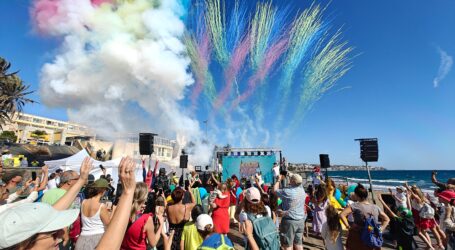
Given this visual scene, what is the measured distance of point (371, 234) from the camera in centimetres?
342

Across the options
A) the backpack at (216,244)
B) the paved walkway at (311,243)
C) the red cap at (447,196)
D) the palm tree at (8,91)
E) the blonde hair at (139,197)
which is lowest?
the paved walkway at (311,243)

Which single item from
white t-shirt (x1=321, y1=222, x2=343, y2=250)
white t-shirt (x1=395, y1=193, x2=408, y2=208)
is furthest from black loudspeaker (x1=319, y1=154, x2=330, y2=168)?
white t-shirt (x1=321, y1=222, x2=343, y2=250)

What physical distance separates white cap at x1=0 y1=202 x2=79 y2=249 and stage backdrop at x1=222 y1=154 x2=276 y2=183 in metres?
19.9

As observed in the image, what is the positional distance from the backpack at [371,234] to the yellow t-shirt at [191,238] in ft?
8.46

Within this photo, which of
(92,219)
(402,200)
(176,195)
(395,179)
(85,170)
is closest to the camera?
(85,170)

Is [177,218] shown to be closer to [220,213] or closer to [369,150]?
[220,213]

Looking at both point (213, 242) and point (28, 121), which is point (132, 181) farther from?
point (28, 121)

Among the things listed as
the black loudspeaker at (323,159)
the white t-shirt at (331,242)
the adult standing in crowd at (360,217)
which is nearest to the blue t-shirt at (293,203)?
the white t-shirt at (331,242)

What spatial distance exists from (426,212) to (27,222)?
8.12 m

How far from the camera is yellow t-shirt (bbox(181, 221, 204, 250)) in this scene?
318 centimetres

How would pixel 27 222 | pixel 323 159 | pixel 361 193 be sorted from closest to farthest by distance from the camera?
pixel 27 222 → pixel 361 193 → pixel 323 159

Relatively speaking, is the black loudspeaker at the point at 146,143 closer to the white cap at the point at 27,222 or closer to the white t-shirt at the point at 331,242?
the white t-shirt at the point at 331,242

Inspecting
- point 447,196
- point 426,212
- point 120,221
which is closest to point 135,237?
point 120,221

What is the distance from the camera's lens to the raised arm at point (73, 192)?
85.9 inches
